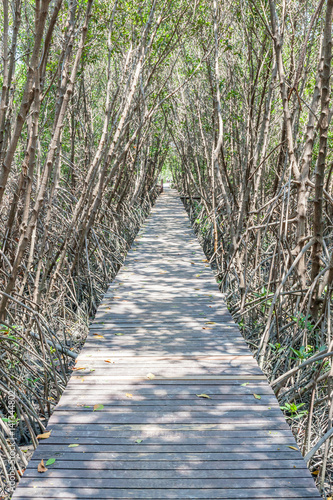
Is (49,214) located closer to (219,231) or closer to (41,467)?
(41,467)

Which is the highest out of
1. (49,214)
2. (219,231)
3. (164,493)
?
(49,214)

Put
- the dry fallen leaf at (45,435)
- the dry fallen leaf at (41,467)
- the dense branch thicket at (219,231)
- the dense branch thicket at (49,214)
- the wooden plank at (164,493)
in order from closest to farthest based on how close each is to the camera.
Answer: the wooden plank at (164,493) < the dry fallen leaf at (41,467) < the dry fallen leaf at (45,435) < the dense branch thicket at (49,214) < the dense branch thicket at (219,231)

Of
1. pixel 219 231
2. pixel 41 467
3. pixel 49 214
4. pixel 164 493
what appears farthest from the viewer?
pixel 219 231

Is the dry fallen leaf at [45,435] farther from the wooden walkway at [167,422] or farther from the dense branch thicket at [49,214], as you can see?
the dense branch thicket at [49,214]

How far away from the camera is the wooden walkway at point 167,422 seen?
1.90m

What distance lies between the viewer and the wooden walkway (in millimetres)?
1902

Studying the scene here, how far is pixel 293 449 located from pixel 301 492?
28cm

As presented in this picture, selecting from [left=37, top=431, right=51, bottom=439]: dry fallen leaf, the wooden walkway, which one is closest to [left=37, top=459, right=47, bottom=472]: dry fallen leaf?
the wooden walkway

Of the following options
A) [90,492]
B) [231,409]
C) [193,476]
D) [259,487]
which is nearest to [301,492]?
[259,487]

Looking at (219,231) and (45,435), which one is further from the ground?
(219,231)

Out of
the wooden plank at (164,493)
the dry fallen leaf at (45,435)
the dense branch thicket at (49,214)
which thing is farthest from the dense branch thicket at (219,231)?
the wooden plank at (164,493)

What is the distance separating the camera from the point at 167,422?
2.34 metres

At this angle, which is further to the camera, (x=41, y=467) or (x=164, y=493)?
(x=41, y=467)

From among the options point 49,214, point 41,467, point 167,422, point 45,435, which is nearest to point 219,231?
point 49,214
